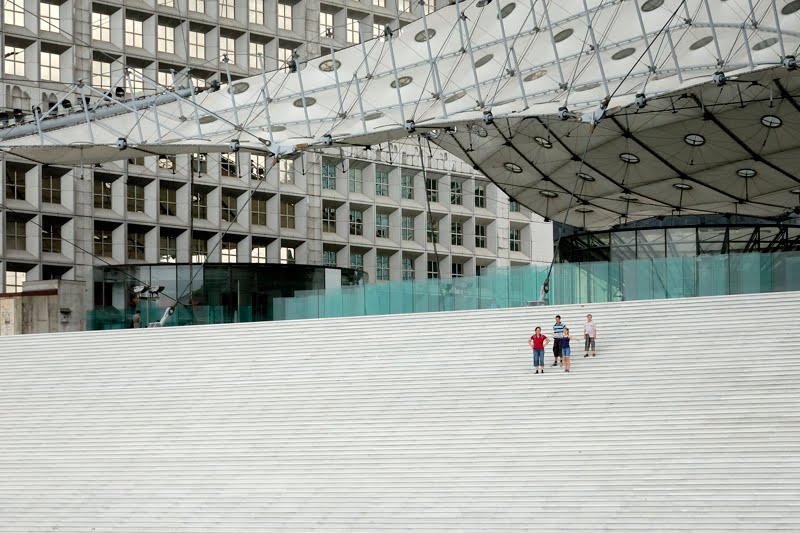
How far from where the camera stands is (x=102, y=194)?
65.8m

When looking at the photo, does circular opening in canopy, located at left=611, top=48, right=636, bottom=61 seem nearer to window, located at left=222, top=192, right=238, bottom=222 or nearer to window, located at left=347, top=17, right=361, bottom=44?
window, located at left=222, top=192, right=238, bottom=222

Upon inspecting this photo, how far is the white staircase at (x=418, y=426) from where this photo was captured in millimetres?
26906

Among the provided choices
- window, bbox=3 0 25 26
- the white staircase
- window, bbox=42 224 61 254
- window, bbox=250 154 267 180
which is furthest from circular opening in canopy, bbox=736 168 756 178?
window, bbox=3 0 25 26

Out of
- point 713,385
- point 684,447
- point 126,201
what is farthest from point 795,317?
point 126,201

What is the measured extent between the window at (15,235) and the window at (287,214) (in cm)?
1371

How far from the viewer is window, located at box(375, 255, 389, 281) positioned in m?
73.6

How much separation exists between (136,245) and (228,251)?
15.2 feet

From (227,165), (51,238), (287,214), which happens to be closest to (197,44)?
(227,165)

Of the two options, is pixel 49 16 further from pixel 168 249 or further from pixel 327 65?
pixel 327 65

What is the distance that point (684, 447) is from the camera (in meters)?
27.8

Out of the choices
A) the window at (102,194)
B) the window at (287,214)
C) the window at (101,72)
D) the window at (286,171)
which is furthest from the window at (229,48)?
the window at (102,194)

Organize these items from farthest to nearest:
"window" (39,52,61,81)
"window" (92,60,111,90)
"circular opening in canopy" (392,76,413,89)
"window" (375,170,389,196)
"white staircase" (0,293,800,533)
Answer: "window" (375,170,389,196) < "window" (92,60,111,90) < "window" (39,52,61,81) < "circular opening in canopy" (392,76,413,89) < "white staircase" (0,293,800,533)

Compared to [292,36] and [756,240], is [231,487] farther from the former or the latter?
[292,36]

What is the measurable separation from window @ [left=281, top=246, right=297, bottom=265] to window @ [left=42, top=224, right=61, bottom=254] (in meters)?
11.8
